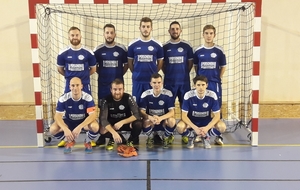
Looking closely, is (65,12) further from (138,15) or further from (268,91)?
(268,91)

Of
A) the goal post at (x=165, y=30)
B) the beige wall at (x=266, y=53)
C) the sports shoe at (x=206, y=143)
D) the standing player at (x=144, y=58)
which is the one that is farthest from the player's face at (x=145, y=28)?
the beige wall at (x=266, y=53)

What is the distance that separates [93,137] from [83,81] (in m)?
0.82

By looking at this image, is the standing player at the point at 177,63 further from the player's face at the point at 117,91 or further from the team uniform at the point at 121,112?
the player's face at the point at 117,91

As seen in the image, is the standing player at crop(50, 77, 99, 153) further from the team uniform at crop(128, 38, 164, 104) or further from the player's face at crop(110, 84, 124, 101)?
the team uniform at crop(128, 38, 164, 104)

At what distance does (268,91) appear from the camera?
6.80 meters

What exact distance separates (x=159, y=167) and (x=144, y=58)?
164 cm

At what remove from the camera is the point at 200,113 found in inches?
196

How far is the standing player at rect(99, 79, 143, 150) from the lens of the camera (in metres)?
4.77

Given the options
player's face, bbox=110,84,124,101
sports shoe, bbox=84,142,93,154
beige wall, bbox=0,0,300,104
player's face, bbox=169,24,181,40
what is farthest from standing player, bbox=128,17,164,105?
beige wall, bbox=0,0,300,104

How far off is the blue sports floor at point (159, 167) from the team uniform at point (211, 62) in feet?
2.84

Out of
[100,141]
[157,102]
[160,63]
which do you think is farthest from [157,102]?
[100,141]

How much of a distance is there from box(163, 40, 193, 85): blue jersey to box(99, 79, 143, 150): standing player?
79 centimetres

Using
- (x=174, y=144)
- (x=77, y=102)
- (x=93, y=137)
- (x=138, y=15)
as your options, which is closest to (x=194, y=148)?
(x=174, y=144)

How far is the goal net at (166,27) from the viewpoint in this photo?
6.16 metres
